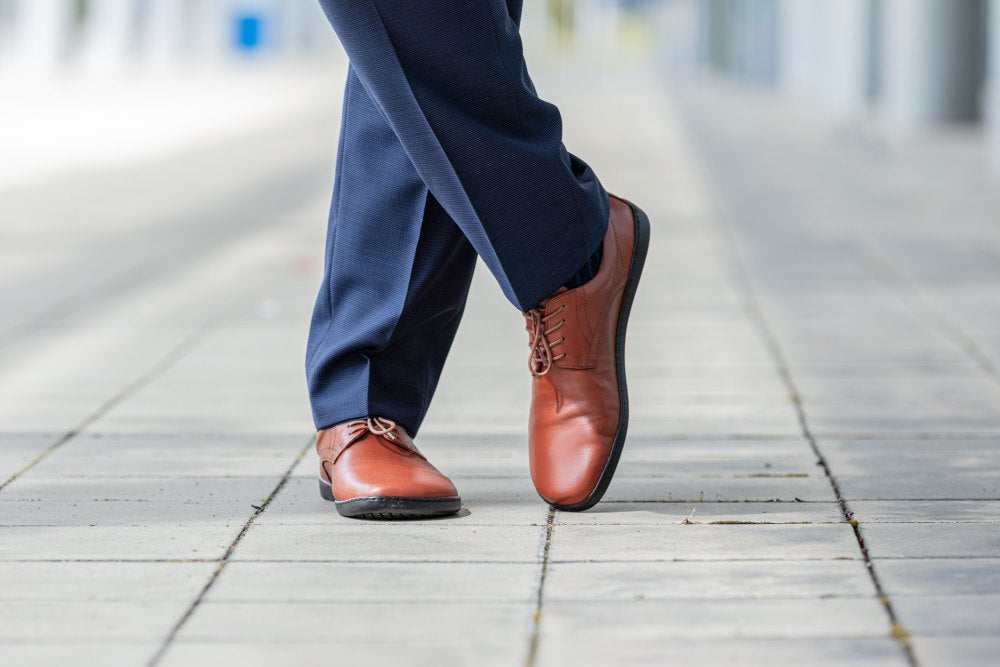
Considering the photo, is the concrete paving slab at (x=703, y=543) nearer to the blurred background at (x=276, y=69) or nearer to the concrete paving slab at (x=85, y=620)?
the concrete paving slab at (x=85, y=620)

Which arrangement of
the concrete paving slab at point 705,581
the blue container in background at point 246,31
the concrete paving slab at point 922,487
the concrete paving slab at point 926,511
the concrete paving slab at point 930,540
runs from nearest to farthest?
the concrete paving slab at point 705,581, the concrete paving slab at point 930,540, the concrete paving slab at point 926,511, the concrete paving slab at point 922,487, the blue container in background at point 246,31

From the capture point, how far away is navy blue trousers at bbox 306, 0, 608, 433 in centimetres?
192

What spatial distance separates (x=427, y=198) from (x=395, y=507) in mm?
430

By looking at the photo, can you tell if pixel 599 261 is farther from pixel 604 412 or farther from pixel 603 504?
pixel 603 504

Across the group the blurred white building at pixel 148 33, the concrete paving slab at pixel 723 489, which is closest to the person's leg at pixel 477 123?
the concrete paving slab at pixel 723 489

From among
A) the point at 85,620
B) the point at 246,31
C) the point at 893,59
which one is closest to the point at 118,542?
the point at 85,620

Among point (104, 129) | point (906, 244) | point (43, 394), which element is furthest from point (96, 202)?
point (104, 129)

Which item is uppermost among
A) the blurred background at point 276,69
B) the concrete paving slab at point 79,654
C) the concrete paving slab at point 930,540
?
the concrete paving slab at point 79,654

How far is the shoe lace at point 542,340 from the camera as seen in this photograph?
2078 millimetres

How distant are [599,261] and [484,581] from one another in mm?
537

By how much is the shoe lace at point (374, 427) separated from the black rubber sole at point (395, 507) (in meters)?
0.10

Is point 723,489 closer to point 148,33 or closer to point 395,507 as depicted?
point 395,507

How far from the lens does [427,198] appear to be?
206 cm

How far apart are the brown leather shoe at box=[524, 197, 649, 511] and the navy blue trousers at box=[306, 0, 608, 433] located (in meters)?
0.05
